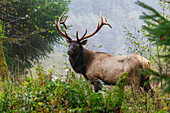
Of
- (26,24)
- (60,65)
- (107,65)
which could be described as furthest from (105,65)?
(60,65)

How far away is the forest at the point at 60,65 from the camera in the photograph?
2.26 m

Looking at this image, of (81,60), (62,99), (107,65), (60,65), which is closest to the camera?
(62,99)

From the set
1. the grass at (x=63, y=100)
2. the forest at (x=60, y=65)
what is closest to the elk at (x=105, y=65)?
the forest at (x=60, y=65)

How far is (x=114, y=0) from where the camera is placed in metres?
181

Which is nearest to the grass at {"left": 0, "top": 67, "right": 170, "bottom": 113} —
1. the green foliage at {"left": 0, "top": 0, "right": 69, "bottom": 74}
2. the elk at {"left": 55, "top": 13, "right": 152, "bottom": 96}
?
the elk at {"left": 55, "top": 13, "right": 152, "bottom": 96}

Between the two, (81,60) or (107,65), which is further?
(81,60)

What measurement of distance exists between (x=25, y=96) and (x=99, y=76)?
12.2 feet

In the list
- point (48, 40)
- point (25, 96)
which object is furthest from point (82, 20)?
point (25, 96)

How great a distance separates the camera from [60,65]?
39.9 feet

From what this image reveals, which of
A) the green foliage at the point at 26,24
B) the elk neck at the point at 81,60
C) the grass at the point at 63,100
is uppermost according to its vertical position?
the green foliage at the point at 26,24

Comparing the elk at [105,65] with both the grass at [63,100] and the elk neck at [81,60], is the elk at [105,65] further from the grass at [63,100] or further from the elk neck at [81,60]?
the grass at [63,100]

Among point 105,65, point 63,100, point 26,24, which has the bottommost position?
point 63,100

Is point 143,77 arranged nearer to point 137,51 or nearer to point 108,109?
point 137,51

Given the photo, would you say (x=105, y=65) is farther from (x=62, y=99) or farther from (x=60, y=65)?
(x=60, y=65)
